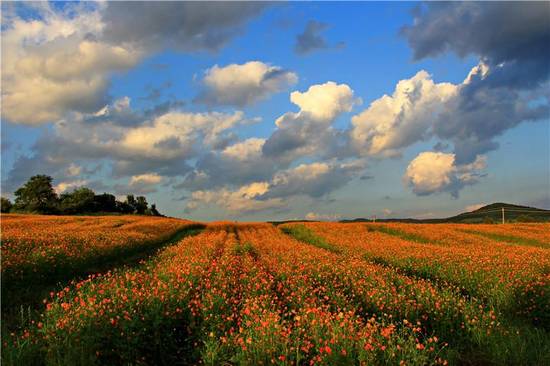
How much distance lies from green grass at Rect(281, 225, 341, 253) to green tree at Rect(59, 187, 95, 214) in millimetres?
51260

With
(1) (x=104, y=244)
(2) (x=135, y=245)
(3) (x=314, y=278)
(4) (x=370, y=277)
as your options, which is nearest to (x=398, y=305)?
(4) (x=370, y=277)

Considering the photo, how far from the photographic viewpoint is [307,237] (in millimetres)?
35438

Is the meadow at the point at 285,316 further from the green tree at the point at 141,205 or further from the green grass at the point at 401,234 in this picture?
the green tree at the point at 141,205

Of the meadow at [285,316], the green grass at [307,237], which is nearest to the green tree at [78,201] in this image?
the green grass at [307,237]

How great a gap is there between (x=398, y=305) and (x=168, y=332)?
4997mm

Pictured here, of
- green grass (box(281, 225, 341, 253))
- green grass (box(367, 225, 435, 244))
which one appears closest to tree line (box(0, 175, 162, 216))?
green grass (box(281, 225, 341, 253))

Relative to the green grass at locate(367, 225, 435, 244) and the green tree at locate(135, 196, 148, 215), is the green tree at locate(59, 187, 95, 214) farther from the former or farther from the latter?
the green grass at locate(367, 225, 435, 244)

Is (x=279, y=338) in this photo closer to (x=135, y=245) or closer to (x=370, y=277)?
(x=370, y=277)

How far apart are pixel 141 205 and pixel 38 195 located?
67.3 feet

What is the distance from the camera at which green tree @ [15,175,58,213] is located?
259 feet

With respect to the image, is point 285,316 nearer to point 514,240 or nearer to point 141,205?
point 514,240

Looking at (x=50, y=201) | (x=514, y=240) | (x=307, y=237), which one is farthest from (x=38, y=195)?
(x=514, y=240)

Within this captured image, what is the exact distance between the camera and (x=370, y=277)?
→ 36.0ft

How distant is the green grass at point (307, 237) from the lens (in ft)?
84.7
